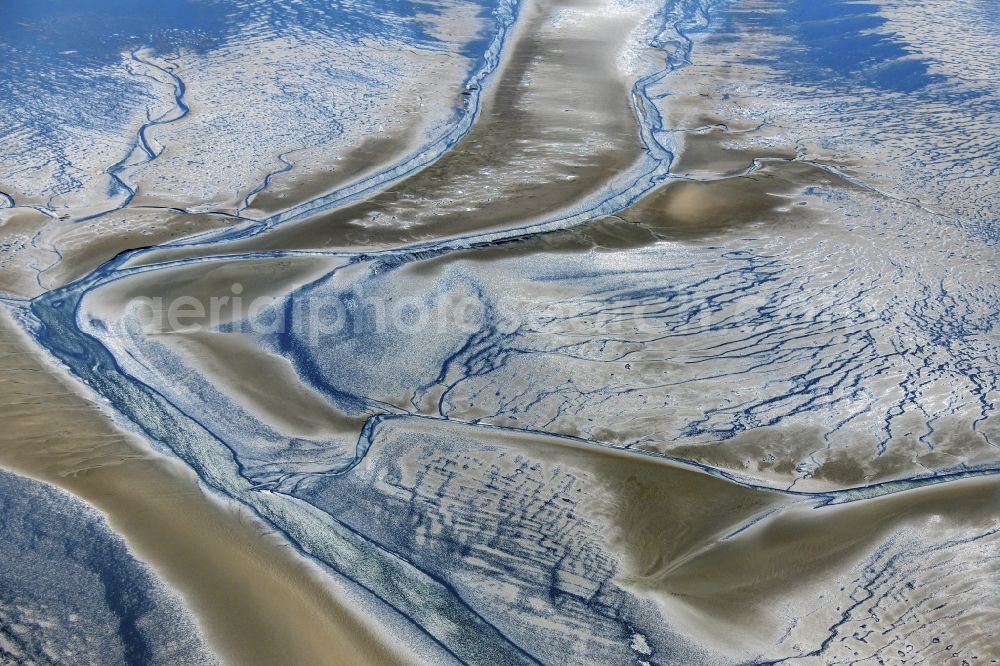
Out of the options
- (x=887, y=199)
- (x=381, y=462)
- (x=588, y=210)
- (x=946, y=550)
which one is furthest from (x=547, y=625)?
(x=887, y=199)

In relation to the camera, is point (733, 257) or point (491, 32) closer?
point (733, 257)

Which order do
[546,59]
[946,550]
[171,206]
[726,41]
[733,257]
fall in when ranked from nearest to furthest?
[946,550], [733,257], [171,206], [546,59], [726,41]

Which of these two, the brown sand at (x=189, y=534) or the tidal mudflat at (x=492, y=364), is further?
the tidal mudflat at (x=492, y=364)

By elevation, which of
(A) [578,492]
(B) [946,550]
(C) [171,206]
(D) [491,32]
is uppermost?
(D) [491,32]

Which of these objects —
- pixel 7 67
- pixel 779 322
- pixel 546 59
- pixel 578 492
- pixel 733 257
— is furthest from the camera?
pixel 546 59

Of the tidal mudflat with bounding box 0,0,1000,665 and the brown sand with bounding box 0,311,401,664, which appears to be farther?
the tidal mudflat with bounding box 0,0,1000,665

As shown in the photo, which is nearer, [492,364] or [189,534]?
[189,534]

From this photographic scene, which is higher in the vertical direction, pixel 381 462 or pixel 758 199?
pixel 758 199

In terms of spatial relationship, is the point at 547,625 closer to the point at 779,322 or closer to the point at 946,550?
the point at 946,550
